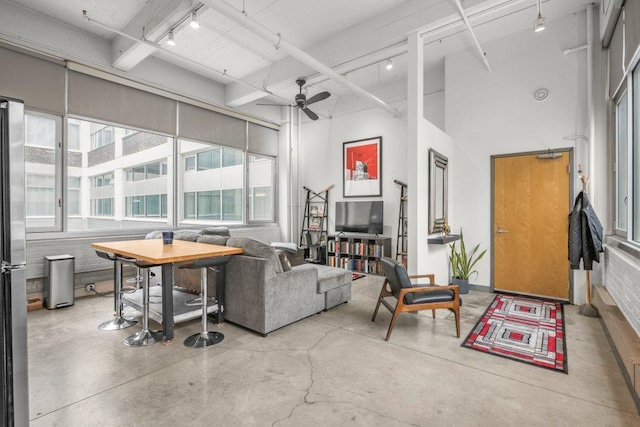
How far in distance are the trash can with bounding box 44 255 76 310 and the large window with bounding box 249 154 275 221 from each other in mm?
3671

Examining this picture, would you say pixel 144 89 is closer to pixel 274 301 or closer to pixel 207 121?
pixel 207 121

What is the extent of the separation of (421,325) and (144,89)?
18.5 feet

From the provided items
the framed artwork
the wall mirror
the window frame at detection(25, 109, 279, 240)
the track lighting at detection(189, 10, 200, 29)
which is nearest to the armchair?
the wall mirror

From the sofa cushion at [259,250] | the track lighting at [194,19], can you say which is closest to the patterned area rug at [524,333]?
the sofa cushion at [259,250]

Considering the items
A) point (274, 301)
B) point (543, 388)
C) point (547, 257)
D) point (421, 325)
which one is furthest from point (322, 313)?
point (547, 257)

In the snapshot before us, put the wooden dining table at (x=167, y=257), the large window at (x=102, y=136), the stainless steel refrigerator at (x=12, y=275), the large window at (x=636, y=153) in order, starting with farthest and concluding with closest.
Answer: the large window at (x=102, y=136), the large window at (x=636, y=153), the wooden dining table at (x=167, y=257), the stainless steel refrigerator at (x=12, y=275)

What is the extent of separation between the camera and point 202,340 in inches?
120

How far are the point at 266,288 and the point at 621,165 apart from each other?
4399 millimetres

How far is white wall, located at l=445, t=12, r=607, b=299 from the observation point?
4.45 m

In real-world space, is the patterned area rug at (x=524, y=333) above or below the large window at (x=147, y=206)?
below

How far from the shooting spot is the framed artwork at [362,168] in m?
6.86

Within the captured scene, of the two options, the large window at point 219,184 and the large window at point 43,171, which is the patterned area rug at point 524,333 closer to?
the large window at point 219,184

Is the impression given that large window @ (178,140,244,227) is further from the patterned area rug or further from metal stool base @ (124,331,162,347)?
the patterned area rug

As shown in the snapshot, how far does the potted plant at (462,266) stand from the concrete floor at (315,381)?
5.48 ft
